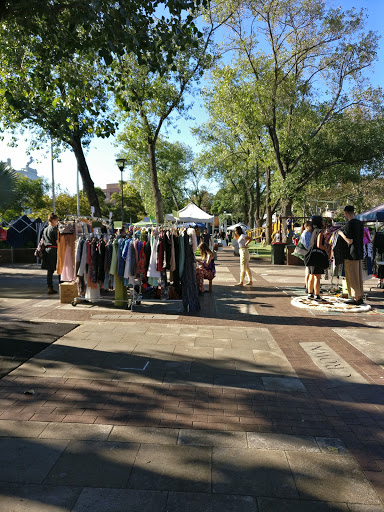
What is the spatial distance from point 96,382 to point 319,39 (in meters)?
25.4

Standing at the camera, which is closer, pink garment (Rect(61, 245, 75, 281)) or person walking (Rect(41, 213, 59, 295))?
pink garment (Rect(61, 245, 75, 281))

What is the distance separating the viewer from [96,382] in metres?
4.36

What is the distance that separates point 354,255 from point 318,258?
756 mm

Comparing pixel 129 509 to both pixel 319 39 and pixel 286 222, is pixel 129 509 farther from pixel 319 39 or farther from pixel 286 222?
pixel 319 39

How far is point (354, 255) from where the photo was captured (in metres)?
8.70

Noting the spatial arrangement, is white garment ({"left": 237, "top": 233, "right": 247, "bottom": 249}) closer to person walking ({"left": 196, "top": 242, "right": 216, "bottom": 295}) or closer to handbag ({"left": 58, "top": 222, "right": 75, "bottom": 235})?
person walking ({"left": 196, "top": 242, "right": 216, "bottom": 295})

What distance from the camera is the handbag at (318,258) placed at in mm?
8938

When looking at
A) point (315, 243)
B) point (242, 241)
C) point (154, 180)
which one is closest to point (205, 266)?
point (242, 241)

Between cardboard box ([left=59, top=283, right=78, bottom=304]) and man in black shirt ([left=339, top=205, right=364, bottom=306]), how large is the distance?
608cm

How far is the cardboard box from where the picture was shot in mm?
8789

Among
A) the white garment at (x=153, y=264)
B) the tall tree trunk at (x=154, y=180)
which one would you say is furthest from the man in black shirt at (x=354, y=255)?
the tall tree trunk at (x=154, y=180)

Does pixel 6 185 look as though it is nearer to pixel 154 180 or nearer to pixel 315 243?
pixel 315 243

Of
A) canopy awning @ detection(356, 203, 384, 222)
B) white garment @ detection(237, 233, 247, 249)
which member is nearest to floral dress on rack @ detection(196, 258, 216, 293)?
white garment @ detection(237, 233, 247, 249)

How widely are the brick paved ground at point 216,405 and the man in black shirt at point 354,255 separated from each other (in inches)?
83.6
